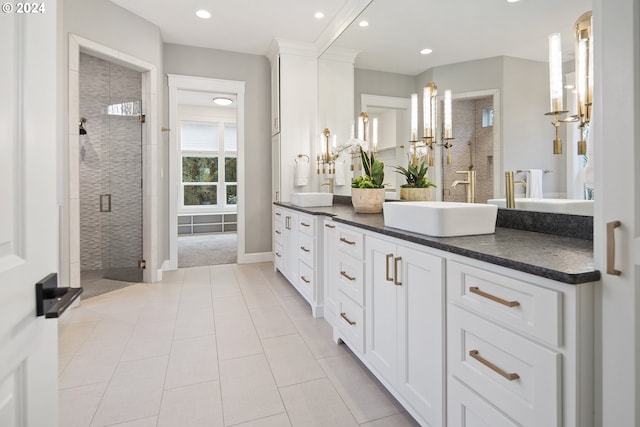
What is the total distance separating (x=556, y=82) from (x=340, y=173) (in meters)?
2.56

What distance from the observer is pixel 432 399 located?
128 cm

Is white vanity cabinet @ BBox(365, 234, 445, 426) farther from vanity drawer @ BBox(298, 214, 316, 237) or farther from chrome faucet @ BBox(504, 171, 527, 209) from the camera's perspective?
vanity drawer @ BBox(298, 214, 316, 237)

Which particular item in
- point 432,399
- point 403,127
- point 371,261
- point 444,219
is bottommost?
point 432,399

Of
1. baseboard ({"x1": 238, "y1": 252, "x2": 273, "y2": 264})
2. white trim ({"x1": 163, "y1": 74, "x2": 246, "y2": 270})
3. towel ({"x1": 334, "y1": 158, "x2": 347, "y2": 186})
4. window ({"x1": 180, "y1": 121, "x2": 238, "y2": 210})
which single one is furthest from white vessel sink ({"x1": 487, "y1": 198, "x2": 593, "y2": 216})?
window ({"x1": 180, "y1": 121, "x2": 238, "y2": 210})

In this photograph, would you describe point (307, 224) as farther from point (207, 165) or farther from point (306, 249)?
point (207, 165)

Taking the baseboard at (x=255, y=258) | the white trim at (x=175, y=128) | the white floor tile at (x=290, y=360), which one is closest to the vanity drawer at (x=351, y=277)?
the white floor tile at (x=290, y=360)

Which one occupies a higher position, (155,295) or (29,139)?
(29,139)

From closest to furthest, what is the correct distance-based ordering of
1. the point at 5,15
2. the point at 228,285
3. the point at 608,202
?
1. the point at 5,15
2. the point at 608,202
3. the point at 228,285

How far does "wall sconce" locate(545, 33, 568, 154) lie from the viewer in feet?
4.58

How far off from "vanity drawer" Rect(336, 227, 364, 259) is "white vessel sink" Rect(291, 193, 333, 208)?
4.54 feet

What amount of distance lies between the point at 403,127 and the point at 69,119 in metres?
2.94

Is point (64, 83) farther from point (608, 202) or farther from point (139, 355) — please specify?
point (608, 202)

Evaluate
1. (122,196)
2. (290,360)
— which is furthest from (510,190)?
(122,196)

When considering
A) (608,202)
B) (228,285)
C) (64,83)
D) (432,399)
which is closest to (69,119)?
(64,83)
